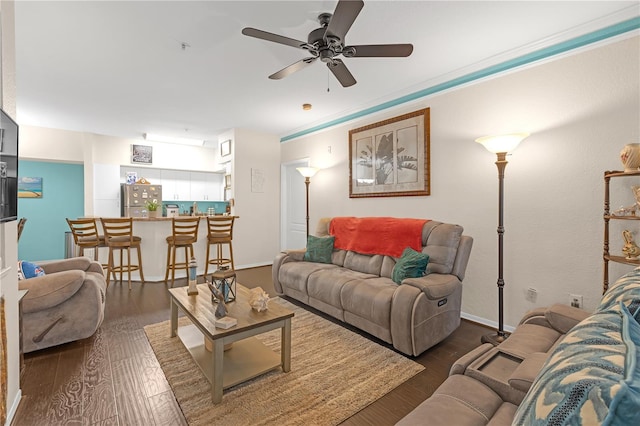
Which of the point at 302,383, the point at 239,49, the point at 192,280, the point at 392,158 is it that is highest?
the point at 239,49

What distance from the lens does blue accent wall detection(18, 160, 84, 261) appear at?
5.64 m

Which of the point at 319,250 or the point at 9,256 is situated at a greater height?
the point at 9,256

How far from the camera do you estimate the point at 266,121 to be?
4.94 metres

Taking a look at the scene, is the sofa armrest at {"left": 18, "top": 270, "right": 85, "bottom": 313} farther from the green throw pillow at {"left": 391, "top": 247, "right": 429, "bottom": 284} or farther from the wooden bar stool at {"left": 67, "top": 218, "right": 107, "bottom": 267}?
the green throw pillow at {"left": 391, "top": 247, "right": 429, "bottom": 284}

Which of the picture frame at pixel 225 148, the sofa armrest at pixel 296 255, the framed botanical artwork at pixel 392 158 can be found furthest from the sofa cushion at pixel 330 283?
the picture frame at pixel 225 148

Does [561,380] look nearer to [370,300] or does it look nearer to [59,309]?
[370,300]

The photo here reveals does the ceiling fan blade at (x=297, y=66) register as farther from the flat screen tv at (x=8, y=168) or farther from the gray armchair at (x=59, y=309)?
the gray armchair at (x=59, y=309)

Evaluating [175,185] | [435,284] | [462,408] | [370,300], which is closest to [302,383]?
[370,300]

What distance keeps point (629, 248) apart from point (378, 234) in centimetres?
200

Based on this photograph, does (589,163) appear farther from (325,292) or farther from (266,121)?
(266,121)

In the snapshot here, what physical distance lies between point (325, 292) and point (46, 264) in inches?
111

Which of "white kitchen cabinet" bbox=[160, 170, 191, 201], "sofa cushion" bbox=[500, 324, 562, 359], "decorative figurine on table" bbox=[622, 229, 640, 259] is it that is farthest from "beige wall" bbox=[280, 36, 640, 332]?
"white kitchen cabinet" bbox=[160, 170, 191, 201]

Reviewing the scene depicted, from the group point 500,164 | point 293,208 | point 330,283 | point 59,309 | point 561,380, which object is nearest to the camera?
point 561,380

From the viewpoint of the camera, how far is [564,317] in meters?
1.68
